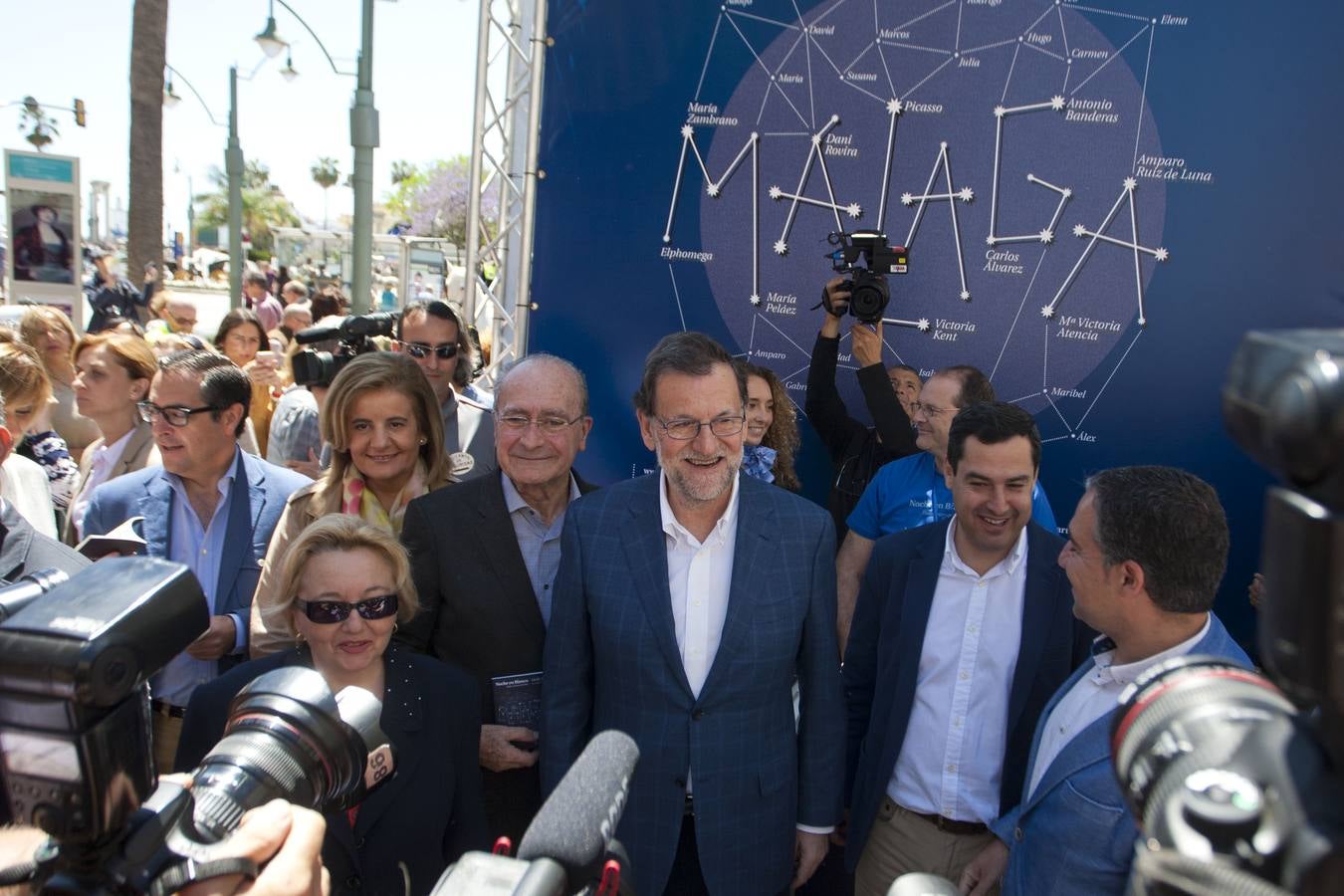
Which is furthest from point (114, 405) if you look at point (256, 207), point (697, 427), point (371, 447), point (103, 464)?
point (256, 207)

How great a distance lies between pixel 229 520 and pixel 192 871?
2160 millimetres

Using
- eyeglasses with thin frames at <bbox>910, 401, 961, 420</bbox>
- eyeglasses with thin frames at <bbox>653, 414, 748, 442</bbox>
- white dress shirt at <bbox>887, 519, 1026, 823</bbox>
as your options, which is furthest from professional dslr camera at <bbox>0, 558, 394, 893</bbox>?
eyeglasses with thin frames at <bbox>910, 401, 961, 420</bbox>

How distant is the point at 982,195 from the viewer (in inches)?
138

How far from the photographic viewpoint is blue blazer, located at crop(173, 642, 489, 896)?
2.08 m

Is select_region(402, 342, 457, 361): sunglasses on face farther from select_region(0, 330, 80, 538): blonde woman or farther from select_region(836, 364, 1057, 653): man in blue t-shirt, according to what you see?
select_region(836, 364, 1057, 653): man in blue t-shirt

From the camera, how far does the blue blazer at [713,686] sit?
2.27m

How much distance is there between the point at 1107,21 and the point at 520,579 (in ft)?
9.02

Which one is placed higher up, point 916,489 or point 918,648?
point 916,489

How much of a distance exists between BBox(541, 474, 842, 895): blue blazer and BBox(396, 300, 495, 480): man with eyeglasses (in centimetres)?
168

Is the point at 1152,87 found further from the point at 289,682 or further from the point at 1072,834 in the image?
the point at 289,682

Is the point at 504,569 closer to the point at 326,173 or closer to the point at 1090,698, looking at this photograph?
the point at 1090,698

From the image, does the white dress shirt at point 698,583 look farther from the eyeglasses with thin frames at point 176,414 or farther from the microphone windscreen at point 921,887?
the eyeglasses with thin frames at point 176,414

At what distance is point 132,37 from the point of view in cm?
1132

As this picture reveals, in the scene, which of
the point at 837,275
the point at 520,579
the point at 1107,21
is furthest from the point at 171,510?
the point at 1107,21
